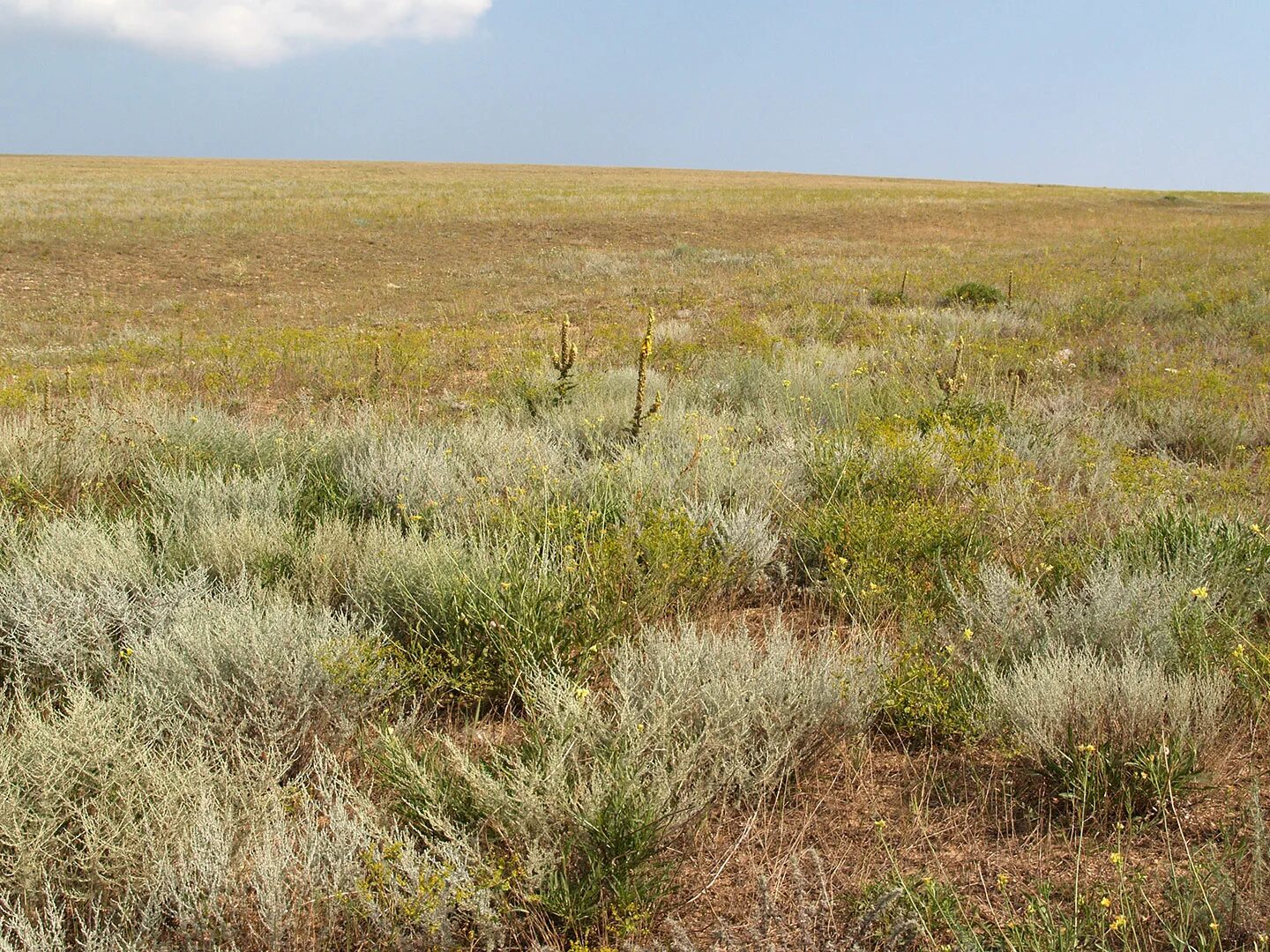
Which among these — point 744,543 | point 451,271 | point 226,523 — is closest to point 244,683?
point 226,523

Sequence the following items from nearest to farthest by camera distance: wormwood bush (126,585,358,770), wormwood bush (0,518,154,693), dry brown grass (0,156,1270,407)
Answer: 1. wormwood bush (126,585,358,770)
2. wormwood bush (0,518,154,693)
3. dry brown grass (0,156,1270,407)

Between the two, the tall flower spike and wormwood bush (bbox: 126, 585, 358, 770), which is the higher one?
the tall flower spike

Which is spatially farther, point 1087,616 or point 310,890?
point 1087,616

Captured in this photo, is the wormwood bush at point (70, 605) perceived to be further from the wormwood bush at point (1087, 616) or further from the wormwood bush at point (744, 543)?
the wormwood bush at point (1087, 616)

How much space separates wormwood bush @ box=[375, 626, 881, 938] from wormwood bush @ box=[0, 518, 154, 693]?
4.13 ft

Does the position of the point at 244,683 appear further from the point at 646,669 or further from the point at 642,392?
the point at 642,392

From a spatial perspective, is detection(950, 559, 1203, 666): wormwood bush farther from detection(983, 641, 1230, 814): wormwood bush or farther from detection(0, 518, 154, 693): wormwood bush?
detection(0, 518, 154, 693): wormwood bush

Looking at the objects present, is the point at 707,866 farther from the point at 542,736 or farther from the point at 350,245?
the point at 350,245

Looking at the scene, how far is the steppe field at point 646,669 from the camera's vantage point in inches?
69.6

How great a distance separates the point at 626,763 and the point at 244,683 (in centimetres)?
125

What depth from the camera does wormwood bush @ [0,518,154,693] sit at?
2588mm

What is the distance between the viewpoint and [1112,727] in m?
2.21

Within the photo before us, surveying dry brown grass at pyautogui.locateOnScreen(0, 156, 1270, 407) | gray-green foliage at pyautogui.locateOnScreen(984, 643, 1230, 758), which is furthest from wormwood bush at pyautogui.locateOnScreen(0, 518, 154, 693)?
dry brown grass at pyautogui.locateOnScreen(0, 156, 1270, 407)

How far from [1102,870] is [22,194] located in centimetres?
3901
